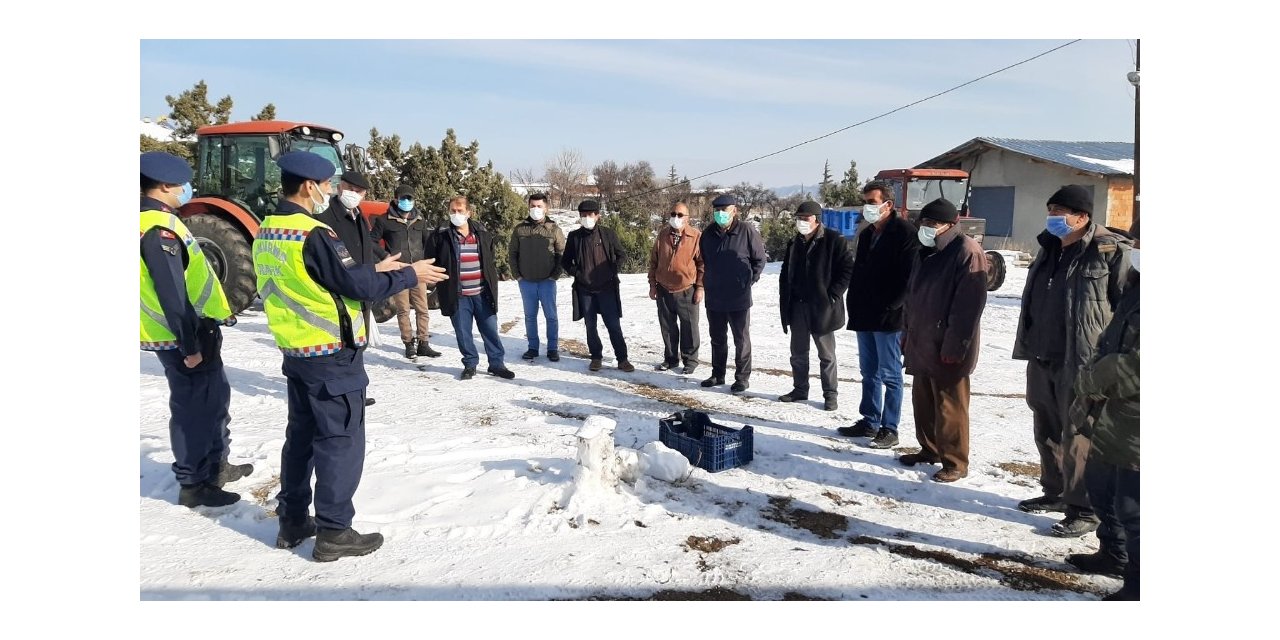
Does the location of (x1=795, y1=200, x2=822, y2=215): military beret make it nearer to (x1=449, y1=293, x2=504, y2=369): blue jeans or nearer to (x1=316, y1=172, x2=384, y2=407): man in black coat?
(x1=449, y1=293, x2=504, y2=369): blue jeans

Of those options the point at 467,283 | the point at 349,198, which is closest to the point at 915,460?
the point at 467,283

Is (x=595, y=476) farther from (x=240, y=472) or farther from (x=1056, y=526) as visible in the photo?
(x=1056, y=526)

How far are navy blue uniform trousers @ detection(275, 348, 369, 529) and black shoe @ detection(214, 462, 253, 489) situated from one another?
2.71 feet

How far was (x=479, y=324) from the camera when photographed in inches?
260

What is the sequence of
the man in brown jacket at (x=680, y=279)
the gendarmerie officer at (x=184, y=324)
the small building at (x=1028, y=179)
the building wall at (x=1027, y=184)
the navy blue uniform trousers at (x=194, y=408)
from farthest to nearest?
the building wall at (x=1027, y=184) < the small building at (x=1028, y=179) < the man in brown jacket at (x=680, y=279) < the navy blue uniform trousers at (x=194, y=408) < the gendarmerie officer at (x=184, y=324)

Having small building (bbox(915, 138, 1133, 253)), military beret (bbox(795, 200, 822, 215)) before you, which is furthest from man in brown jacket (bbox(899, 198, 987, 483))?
small building (bbox(915, 138, 1133, 253))

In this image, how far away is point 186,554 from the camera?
10.3 ft

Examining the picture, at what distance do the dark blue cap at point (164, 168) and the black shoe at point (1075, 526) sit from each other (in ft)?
14.5

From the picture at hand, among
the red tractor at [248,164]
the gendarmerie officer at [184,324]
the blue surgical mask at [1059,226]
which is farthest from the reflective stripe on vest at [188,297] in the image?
the red tractor at [248,164]

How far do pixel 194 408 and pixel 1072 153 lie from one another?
2297 cm

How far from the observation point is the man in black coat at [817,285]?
5.48 m

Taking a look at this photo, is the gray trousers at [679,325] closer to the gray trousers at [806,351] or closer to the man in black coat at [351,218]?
the gray trousers at [806,351]

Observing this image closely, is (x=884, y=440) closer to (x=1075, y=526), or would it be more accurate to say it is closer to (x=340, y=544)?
(x=1075, y=526)
